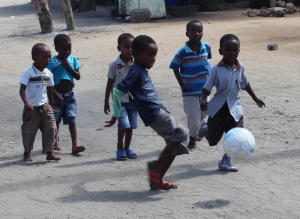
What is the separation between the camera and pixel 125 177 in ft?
18.6

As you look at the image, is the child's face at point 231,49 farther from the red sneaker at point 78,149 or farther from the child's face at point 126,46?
the red sneaker at point 78,149

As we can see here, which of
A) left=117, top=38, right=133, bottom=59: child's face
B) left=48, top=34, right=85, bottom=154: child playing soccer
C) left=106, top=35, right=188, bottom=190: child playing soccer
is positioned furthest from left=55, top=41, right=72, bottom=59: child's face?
left=106, top=35, right=188, bottom=190: child playing soccer

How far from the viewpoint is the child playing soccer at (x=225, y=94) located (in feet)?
18.2

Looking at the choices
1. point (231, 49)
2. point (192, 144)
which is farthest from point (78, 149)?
point (231, 49)

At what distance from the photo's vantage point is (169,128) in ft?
16.9

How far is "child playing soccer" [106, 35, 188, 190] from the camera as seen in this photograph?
5.16 meters

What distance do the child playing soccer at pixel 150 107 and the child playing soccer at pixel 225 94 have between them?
1.68 feet

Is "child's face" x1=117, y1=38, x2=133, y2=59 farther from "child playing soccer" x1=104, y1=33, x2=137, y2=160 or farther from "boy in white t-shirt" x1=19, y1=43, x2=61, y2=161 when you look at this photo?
"boy in white t-shirt" x1=19, y1=43, x2=61, y2=161

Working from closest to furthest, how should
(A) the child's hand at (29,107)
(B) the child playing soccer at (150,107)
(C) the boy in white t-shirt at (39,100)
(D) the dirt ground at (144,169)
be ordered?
(D) the dirt ground at (144,169)
(B) the child playing soccer at (150,107)
(A) the child's hand at (29,107)
(C) the boy in white t-shirt at (39,100)

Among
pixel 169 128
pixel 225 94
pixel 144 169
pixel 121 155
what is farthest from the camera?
pixel 121 155

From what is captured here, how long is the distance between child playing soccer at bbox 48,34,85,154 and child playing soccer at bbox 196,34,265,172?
1572 millimetres

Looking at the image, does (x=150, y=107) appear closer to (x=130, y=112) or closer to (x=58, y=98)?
(x=130, y=112)

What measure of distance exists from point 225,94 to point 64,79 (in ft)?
6.13

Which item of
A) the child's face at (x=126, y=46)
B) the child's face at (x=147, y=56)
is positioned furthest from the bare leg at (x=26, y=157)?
the child's face at (x=147, y=56)
